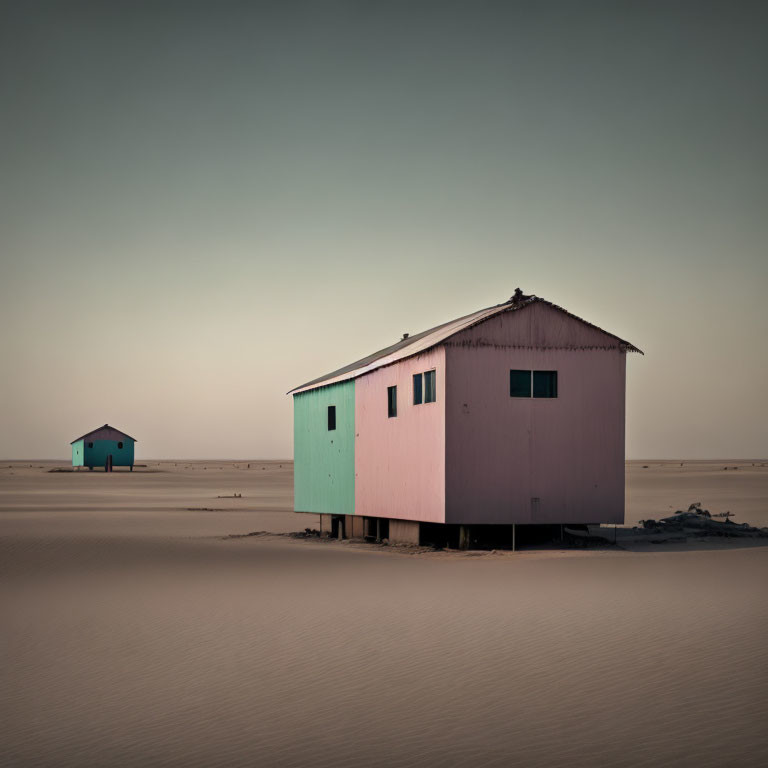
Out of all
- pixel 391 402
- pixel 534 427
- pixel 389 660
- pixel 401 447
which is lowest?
pixel 389 660

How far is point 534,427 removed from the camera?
2072 cm

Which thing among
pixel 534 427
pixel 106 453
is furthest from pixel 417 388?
pixel 106 453

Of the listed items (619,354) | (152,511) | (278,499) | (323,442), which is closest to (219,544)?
(323,442)

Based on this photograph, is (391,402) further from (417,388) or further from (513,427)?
(513,427)

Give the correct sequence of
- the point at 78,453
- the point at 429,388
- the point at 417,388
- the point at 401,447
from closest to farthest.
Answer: the point at 429,388
the point at 417,388
the point at 401,447
the point at 78,453

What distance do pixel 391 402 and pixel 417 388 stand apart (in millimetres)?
1773

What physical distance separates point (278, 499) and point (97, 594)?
35040 mm

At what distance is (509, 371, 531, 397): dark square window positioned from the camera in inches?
818

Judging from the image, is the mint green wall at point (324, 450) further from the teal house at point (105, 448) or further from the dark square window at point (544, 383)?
the teal house at point (105, 448)

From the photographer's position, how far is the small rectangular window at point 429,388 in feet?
68.7

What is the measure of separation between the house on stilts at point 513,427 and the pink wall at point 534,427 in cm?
2

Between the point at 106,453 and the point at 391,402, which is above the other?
the point at 391,402

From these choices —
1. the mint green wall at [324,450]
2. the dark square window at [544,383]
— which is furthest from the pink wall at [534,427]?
the mint green wall at [324,450]

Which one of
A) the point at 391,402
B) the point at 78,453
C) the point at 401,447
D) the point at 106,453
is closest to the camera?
the point at 401,447
